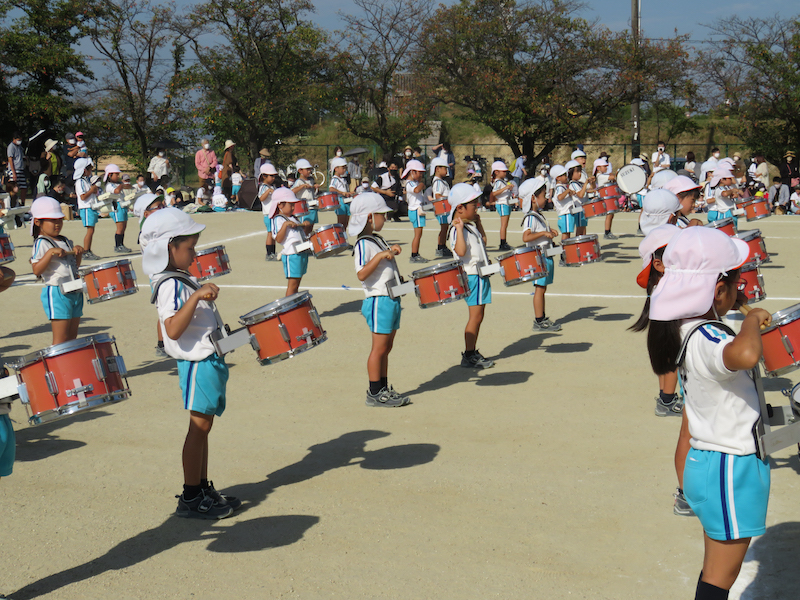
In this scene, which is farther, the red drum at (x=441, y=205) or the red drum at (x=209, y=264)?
the red drum at (x=441, y=205)

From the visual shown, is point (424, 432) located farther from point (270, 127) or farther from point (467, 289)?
point (270, 127)

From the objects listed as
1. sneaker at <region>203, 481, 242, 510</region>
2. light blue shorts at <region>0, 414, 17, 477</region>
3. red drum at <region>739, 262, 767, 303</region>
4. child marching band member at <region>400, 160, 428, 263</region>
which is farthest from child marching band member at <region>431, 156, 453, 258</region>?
light blue shorts at <region>0, 414, 17, 477</region>

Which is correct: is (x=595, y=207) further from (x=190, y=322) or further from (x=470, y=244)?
(x=190, y=322)

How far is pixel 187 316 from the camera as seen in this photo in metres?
4.02

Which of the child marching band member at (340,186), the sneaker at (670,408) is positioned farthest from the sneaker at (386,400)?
the child marching band member at (340,186)

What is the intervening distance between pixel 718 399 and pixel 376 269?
3.88 meters

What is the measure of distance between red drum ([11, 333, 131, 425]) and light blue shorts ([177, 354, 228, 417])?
1.25 feet

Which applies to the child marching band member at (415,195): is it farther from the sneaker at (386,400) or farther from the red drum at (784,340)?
the red drum at (784,340)

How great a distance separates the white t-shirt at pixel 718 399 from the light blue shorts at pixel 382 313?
145 inches

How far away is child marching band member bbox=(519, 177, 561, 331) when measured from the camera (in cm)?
865

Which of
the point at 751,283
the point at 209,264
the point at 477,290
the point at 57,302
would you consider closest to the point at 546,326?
the point at 477,290

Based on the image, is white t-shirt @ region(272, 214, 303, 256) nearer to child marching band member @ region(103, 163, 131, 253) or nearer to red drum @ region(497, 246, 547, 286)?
red drum @ region(497, 246, 547, 286)

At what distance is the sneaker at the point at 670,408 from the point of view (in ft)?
19.5

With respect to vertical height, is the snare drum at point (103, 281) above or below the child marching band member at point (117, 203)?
below
